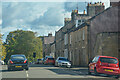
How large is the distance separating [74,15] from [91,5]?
5347 millimetres

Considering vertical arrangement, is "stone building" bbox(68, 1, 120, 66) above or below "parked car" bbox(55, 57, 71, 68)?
above

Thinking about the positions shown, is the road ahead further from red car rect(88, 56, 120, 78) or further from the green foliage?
the green foliage

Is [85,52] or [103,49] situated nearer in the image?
[103,49]

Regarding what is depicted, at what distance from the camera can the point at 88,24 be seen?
45.2 metres

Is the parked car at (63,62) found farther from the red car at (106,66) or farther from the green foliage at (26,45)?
the green foliage at (26,45)

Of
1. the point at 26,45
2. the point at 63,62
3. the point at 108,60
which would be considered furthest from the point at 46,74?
the point at 26,45

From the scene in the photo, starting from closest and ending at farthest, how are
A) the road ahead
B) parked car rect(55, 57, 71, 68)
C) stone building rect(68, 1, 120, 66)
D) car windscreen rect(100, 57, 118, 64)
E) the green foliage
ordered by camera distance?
1. the road ahead
2. car windscreen rect(100, 57, 118, 64)
3. stone building rect(68, 1, 120, 66)
4. parked car rect(55, 57, 71, 68)
5. the green foliage

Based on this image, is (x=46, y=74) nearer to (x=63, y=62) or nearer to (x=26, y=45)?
(x=63, y=62)

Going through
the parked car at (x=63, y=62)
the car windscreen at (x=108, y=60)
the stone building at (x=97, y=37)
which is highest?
the stone building at (x=97, y=37)

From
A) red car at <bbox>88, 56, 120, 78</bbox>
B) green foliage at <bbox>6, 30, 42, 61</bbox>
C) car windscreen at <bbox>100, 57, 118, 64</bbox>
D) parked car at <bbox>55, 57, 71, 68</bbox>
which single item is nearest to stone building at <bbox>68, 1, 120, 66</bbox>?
parked car at <bbox>55, 57, 71, 68</bbox>

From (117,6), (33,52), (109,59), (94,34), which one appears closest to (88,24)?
(94,34)

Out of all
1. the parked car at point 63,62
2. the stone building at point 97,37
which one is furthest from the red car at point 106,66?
the parked car at point 63,62

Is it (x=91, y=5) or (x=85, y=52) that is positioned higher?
(x=91, y=5)

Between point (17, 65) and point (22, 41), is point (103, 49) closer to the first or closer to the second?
Result: point (17, 65)
